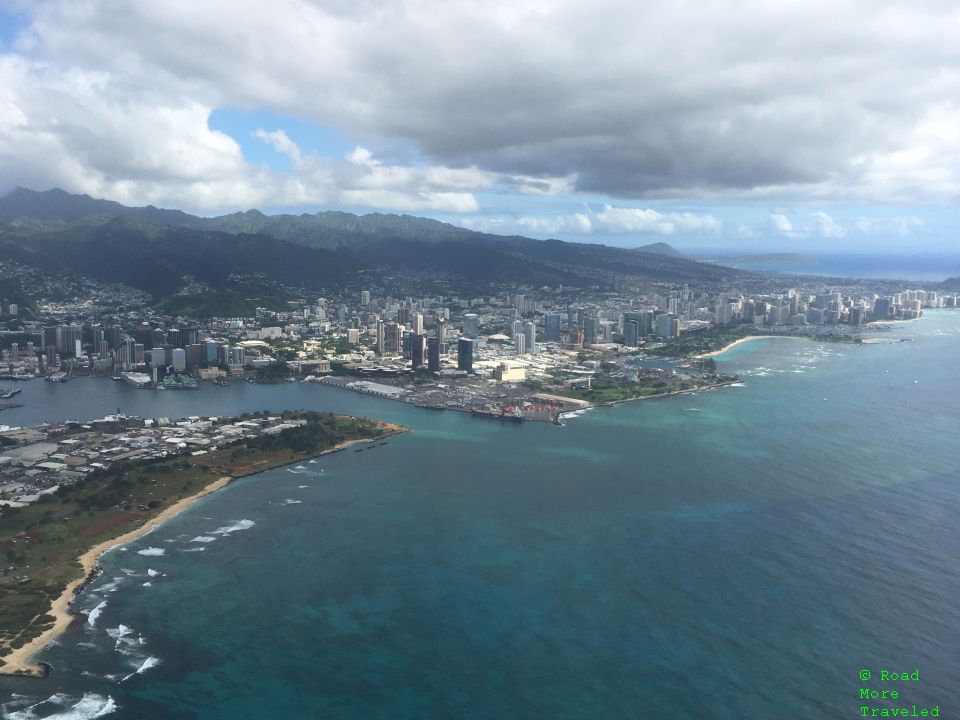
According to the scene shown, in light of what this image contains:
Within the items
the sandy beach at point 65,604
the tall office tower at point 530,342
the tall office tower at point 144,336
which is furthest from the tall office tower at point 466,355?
the sandy beach at point 65,604

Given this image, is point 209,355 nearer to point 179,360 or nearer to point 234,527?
point 179,360

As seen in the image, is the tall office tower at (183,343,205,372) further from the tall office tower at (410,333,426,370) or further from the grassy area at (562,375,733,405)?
the grassy area at (562,375,733,405)

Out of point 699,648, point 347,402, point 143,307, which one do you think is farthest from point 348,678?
point 143,307

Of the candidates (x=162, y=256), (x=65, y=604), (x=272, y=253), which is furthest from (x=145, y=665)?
(x=272, y=253)

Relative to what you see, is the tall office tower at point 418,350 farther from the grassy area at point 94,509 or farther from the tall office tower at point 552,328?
the tall office tower at point 552,328

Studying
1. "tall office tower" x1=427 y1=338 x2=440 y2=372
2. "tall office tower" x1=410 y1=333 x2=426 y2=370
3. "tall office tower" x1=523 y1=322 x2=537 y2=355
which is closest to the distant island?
"tall office tower" x1=523 y1=322 x2=537 y2=355

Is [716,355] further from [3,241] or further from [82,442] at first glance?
[3,241]
